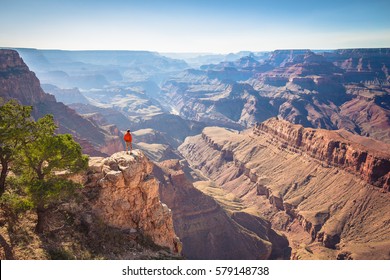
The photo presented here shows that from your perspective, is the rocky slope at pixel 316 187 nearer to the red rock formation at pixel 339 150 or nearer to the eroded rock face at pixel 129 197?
the red rock formation at pixel 339 150

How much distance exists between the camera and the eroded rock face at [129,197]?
102ft

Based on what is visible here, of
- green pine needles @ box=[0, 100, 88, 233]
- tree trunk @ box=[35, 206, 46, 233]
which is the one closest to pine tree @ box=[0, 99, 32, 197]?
green pine needles @ box=[0, 100, 88, 233]

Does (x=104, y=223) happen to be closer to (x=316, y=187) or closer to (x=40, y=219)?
(x=40, y=219)

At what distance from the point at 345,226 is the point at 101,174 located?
7514cm

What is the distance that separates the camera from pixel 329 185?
10288 centimetres

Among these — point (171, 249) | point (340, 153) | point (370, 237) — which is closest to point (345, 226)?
point (370, 237)

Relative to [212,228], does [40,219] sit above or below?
above

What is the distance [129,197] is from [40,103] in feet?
429

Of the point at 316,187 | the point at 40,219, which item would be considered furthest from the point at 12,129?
the point at 316,187

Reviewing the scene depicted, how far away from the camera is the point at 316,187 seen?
344 ft

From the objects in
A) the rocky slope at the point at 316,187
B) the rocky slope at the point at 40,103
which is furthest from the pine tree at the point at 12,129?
the rocky slope at the point at 40,103

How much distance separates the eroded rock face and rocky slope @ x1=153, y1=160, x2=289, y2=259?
135 ft

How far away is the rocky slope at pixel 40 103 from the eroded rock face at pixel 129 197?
103151 millimetres

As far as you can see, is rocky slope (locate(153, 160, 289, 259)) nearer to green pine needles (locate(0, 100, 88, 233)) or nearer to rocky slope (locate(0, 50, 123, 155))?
green pine needles (locate(0, 100, 88, 233))
